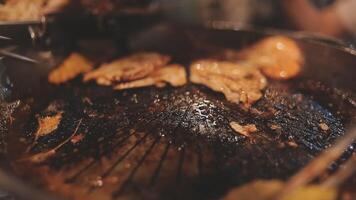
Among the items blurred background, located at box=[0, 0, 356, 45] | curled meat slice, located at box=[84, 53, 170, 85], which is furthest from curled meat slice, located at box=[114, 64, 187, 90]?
blurred background, located at box=[0, 0, 356, 45]

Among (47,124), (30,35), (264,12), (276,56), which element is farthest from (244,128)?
(264,12)

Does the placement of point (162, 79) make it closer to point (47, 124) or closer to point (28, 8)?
point (47, 124)

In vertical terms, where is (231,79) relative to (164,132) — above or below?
above

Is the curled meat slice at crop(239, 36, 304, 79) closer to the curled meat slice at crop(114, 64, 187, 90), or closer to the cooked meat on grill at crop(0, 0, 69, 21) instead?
the curled meat slice at crop(114, 64, 187, 90)

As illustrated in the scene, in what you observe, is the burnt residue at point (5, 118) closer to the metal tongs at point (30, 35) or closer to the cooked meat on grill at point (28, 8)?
the metal tongs at point (30, 35)

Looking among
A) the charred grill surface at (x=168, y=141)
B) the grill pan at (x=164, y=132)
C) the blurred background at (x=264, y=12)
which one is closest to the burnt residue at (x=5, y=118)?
the grill pan at (x=164, y=132)

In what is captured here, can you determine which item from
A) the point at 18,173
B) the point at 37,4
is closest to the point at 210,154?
the point at 18,173
